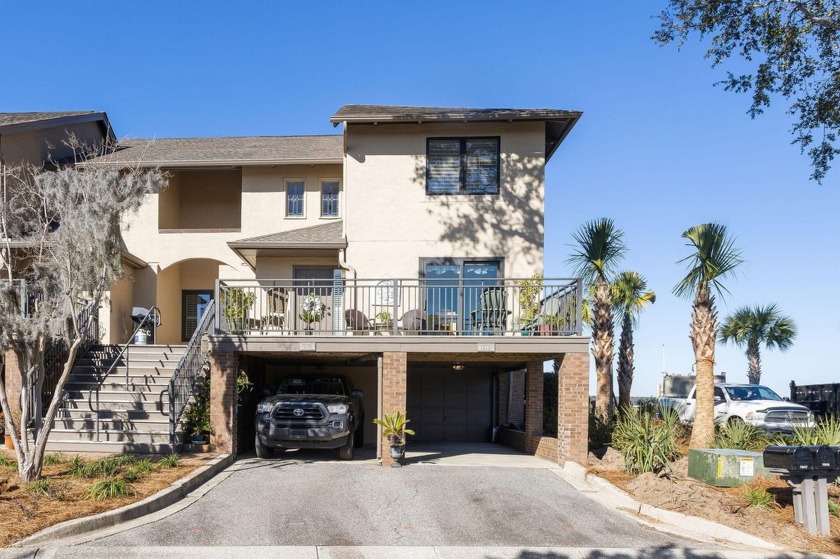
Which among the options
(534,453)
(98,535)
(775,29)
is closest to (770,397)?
(534,453)

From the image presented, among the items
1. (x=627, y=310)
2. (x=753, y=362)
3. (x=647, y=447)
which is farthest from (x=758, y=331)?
(x=647, y=447)

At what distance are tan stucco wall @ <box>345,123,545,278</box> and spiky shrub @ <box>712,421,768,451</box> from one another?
575 centimetres

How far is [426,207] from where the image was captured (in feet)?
61.8

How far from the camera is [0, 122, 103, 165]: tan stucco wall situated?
800 inches

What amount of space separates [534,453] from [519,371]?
3.89 meters

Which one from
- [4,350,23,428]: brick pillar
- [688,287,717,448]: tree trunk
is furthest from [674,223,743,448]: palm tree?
[4,350,23,428]: brick pillar

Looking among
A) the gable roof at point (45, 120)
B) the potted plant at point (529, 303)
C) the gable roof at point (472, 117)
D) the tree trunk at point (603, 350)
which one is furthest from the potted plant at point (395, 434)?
the gable roof at point (45, 120)

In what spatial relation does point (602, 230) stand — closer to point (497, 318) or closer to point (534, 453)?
point (497, 318)

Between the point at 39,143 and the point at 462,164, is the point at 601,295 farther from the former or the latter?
the point at 39,143

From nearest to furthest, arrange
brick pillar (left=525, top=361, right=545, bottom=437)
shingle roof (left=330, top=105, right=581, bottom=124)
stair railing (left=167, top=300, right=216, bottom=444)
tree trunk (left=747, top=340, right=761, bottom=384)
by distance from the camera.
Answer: stair railing (left=167, top=300, right=216, bottom=444)
brick pillar (left=525, top=361, right=545, bottom=437)
shingle roof (left=330, top=105, right=581, bottom=124)
tree trunk (left=747, top=340, right=761, bottom=384)

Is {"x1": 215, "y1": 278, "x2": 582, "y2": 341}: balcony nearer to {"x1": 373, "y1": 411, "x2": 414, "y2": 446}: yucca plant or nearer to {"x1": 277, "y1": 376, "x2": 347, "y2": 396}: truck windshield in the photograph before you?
{"x1": 277, "y1": 376, "x2": 347, "y2": 396}: truck windshield

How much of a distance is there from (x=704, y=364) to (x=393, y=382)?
20.8 ft

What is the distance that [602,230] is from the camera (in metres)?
20.2

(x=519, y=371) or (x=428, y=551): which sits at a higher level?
(x=519, y=371)
